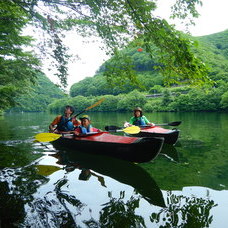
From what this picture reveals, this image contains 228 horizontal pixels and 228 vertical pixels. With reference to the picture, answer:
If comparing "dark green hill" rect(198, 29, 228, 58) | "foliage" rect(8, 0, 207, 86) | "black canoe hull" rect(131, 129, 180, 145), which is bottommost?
"black canoe hull" rect(131, 129, 180, 145)

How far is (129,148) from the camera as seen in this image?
604 cm

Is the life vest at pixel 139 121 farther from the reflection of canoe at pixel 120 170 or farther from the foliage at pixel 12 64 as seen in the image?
the foliage at pixel 12 64

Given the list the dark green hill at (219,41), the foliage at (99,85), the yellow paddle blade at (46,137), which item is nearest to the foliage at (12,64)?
the yellow paddle blade at (46,137)

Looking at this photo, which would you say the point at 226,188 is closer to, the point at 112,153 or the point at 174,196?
the point at 174,196

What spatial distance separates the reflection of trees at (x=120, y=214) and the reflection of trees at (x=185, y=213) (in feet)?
1.05

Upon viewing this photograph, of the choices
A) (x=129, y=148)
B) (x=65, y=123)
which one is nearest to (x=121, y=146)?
(x=129, y=148)

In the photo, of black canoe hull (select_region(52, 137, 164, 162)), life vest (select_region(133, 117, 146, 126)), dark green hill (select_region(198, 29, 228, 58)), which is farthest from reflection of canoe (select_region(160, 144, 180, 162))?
dark green hill (select_region(198, 29, 228, 58))

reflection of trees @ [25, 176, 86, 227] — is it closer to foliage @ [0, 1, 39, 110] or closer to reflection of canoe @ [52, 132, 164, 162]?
reflection of canoe @ [52, 132, 164, 162]

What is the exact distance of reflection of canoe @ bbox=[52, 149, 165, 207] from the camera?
14.6 ft

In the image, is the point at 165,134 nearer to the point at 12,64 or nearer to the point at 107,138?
the point at 107,138

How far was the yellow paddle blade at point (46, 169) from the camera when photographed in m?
5.85

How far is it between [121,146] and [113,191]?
182cm

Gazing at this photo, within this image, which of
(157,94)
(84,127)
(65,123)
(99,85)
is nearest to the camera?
(84,127)

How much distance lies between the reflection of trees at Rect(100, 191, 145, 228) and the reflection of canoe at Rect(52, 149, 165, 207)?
0.47 metres
